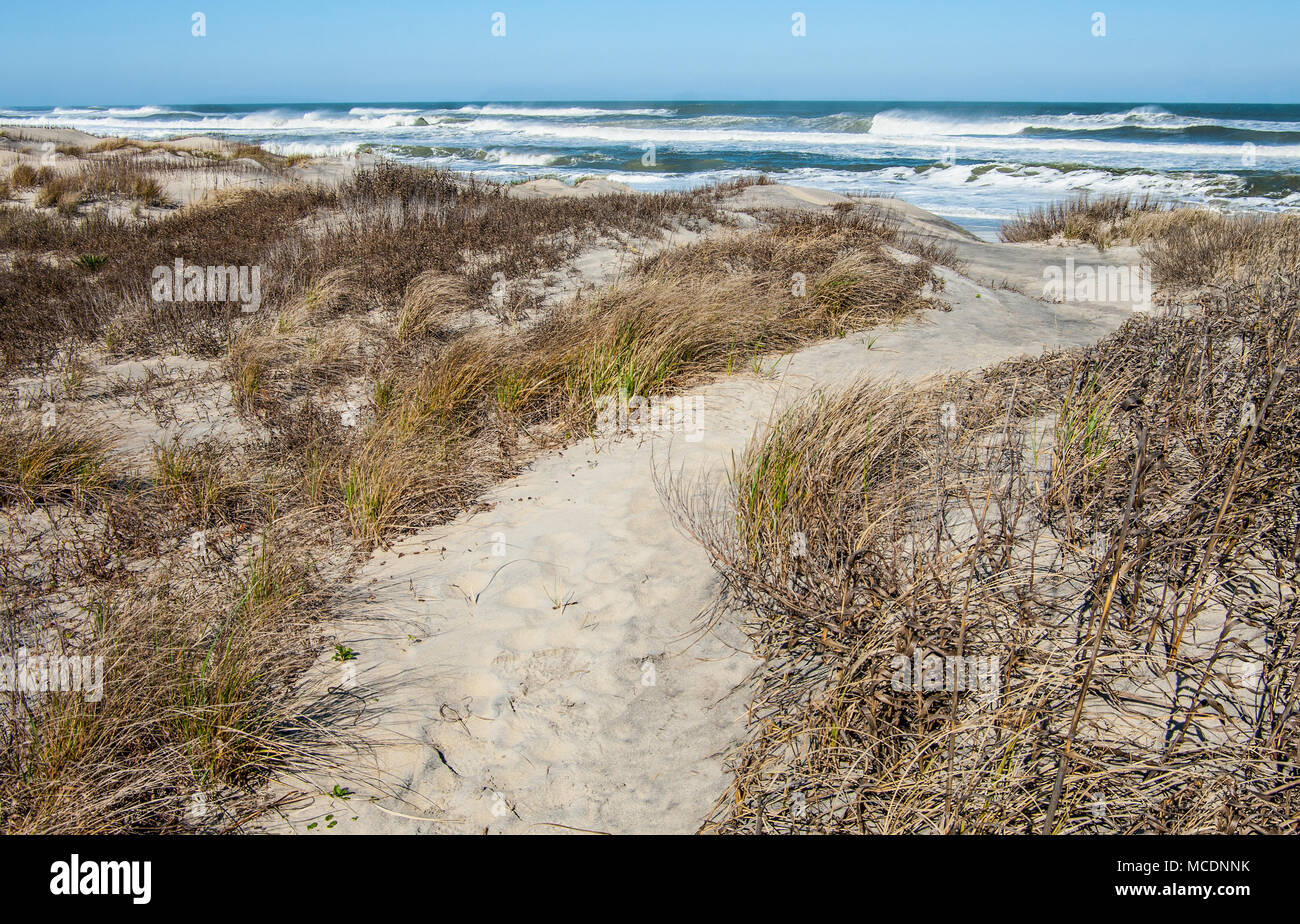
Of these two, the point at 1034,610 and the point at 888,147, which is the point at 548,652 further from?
the point at 888,147

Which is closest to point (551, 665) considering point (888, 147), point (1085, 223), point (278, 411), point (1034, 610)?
point (1034, 610)

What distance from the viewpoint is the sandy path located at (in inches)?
105

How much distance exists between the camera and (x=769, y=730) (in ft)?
9.23

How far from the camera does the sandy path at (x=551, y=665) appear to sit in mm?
2666

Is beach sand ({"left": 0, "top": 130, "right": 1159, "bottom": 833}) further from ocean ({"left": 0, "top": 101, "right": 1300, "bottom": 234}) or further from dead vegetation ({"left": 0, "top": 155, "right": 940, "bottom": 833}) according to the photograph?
ocean ({"left": 0, "top": 101, "right": 1300, "bottom": 234})

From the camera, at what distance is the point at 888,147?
137ft

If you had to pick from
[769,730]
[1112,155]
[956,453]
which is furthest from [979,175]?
[769,730]

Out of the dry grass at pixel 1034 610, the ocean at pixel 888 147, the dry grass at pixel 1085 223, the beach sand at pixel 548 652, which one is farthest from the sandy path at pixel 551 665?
the ocean at pixel 888 147

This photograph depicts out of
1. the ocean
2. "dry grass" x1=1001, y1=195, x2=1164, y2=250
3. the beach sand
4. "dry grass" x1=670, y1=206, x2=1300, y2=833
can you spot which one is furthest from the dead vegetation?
Answer: the ocean

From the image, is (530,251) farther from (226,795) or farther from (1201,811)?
(1201,811)

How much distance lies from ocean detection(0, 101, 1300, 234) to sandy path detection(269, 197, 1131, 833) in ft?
51.1

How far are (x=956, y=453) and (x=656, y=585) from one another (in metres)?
1.87

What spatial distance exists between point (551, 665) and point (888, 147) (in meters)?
45.1

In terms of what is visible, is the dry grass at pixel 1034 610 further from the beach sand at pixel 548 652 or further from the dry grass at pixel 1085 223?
the dry grass at pixel 1085 223
